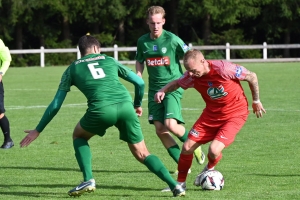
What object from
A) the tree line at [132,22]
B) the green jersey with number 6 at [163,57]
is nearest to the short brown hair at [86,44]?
the green jersey with number 6 at [163,57]

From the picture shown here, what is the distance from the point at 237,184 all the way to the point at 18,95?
568 inches

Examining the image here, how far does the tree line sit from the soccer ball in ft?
113

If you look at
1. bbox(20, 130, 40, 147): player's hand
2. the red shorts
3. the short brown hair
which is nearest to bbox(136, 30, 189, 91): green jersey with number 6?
the red shorts

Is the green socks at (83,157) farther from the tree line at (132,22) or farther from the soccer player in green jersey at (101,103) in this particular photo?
the tree line at (132,22)

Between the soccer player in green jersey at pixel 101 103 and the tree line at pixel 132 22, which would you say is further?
the tree line at pixel 132 22

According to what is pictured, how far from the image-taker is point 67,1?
148 feet

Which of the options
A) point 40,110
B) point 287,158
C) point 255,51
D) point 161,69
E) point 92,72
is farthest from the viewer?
point 255,51

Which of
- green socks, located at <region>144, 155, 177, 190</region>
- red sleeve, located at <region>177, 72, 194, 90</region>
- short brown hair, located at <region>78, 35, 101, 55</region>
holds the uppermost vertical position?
short brown hair, located at <region>78, 35, 101, 55</region>

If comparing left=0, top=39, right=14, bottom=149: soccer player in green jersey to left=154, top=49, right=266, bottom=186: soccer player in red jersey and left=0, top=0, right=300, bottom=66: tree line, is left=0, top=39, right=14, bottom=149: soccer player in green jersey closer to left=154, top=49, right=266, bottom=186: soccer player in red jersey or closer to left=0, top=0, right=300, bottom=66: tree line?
left=154, top=49, right=266, bottom=186: soccer player in red jersey

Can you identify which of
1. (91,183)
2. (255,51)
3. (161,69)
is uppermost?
(161,69)

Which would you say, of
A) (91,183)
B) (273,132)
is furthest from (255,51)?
(91,183)

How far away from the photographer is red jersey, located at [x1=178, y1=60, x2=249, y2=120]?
7348mm

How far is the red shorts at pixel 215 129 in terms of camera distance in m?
7.44

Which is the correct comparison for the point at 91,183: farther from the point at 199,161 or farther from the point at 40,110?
the point at 40,110
